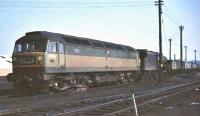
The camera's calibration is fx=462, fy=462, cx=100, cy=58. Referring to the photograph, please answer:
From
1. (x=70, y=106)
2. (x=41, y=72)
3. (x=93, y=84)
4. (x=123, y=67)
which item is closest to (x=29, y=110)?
(x=70, y=106)

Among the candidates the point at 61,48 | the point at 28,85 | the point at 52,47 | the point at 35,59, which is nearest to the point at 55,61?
the point at 52,47

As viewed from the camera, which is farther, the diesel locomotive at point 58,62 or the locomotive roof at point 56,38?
the locomotive roof at point 56,38

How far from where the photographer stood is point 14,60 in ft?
93.9

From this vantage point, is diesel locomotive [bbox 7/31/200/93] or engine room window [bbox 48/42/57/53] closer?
diesel locomotive [bbox 7/31/200/93]

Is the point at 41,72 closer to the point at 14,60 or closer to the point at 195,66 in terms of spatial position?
the point at 14,60

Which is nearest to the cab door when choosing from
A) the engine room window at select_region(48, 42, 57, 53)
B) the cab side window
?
the cab side window

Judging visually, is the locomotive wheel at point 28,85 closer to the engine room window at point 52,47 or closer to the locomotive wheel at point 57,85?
the locomotive wheel at point 57,85

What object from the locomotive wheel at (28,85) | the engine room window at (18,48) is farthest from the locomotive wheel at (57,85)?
the engine room window at (18,48)

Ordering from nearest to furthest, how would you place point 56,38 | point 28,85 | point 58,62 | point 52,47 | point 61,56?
point 28,85 → point 52,47 → point 58,62 → point 56,38 → point 61,56

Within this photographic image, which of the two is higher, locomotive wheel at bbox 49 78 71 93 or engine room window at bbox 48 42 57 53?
engine room window at bbox 48 42 57 53

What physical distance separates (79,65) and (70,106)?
12.6 m

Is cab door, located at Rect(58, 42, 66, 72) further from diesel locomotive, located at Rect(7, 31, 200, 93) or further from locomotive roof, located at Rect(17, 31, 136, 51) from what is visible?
locomotive roof, located at Rect(17, 31, 136, 51)

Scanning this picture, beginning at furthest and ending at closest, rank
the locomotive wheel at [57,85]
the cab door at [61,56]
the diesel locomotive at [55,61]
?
the cab door at [61,56], the locomotive wheel at [57,85], the diesel locomotive at [55,61]

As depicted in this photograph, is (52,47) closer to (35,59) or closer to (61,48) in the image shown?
(61,48)
